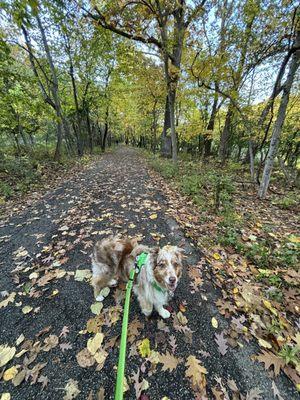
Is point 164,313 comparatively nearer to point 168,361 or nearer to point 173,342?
point 173,342

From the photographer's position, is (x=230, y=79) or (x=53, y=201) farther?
(x=230, y=79)

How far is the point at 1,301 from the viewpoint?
284cm

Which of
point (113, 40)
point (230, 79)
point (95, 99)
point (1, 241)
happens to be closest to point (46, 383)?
point (1, 241)

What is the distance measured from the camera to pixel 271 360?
2090mm

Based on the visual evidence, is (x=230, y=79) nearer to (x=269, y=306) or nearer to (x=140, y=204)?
(x=140, y=204)

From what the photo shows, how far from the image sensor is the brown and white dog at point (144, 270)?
7.23 feet

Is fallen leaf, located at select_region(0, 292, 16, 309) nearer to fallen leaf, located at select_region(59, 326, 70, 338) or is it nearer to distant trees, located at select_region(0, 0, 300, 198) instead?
fallen leaf, located at select_region(59, 326, 70, 338)

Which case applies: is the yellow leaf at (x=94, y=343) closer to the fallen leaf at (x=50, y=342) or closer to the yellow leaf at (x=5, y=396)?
the fallen leaf at (x=50, y=342)

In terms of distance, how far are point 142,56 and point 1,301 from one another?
1389 centimetres

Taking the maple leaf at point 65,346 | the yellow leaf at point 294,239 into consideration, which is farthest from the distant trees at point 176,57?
the maple leaf at point 65,346

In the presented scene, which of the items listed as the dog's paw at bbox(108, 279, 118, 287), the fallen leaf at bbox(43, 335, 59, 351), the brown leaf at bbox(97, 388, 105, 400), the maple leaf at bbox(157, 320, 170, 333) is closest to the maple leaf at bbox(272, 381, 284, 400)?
the maple leaf at bbox(157, 320, 170, 333)

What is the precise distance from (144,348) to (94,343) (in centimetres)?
62

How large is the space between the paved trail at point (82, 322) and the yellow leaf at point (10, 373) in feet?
0.14

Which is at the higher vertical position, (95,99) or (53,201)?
(95,99)
